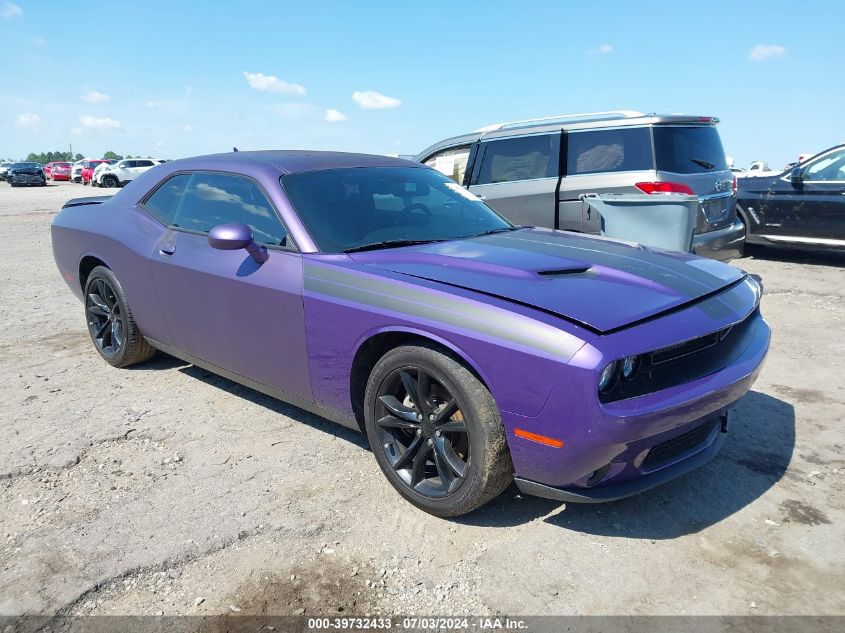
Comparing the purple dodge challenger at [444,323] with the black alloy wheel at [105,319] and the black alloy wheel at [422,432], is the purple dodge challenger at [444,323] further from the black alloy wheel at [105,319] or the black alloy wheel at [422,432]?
the black alloy wheel at [105,319]

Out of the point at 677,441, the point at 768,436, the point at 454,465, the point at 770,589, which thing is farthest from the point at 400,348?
the point at 768,436

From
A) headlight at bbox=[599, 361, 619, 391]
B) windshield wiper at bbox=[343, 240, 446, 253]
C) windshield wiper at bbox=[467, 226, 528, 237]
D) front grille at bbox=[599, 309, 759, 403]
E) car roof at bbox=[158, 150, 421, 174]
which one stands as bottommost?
front grille at bbox=[599, 309, 759, 403]

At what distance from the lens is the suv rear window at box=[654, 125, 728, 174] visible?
6.17 metres

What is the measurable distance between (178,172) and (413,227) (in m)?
1.82

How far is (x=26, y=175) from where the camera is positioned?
39.6 meters

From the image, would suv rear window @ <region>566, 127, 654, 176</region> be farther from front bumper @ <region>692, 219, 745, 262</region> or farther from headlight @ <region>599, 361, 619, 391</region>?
headlight @ <region>599, 361, 619, 391</region>

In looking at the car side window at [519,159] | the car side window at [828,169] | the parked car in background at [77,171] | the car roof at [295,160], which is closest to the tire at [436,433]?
the car roof at [295,160]

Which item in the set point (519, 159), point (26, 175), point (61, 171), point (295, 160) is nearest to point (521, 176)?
point (519, 159)

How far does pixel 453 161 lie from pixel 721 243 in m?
3.14

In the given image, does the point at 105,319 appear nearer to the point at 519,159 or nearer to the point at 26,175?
the point at 519,159

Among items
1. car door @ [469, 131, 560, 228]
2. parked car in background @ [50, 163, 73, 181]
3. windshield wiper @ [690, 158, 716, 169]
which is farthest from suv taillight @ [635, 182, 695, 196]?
parked car in background @ [50, 163, 73, 181]

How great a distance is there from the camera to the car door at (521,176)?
6820mm

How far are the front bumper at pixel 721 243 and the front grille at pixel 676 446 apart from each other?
348 cm

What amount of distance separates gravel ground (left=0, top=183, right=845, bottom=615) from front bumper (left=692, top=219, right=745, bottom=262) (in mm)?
2101
